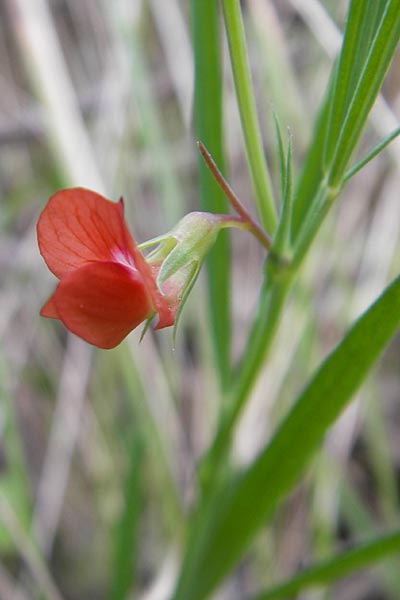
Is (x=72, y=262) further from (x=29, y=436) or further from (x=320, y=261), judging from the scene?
(x=29, y=436)

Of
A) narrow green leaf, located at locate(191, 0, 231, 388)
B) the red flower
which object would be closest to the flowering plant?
the red flower

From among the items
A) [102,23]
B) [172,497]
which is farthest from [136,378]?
[102,23]

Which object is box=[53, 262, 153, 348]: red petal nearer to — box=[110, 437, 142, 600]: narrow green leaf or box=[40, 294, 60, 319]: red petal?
box=[40, 294, 60, 319]: red petal

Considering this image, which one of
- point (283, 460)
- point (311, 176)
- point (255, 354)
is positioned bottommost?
point (283, 460)

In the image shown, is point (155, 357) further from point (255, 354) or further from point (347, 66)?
point (347, 66)

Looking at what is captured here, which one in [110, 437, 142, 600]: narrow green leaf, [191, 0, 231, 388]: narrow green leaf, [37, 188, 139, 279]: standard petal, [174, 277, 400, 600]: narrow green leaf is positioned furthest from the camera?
[110, 437, 142, 600]: narrow green leaf

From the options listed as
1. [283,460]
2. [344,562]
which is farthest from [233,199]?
[344,562]

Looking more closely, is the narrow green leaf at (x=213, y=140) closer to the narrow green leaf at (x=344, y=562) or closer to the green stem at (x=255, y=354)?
the green stem at (x=255, y=354)

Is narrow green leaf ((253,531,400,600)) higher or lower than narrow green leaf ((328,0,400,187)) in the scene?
lower

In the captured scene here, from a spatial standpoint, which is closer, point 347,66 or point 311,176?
point 347,66
